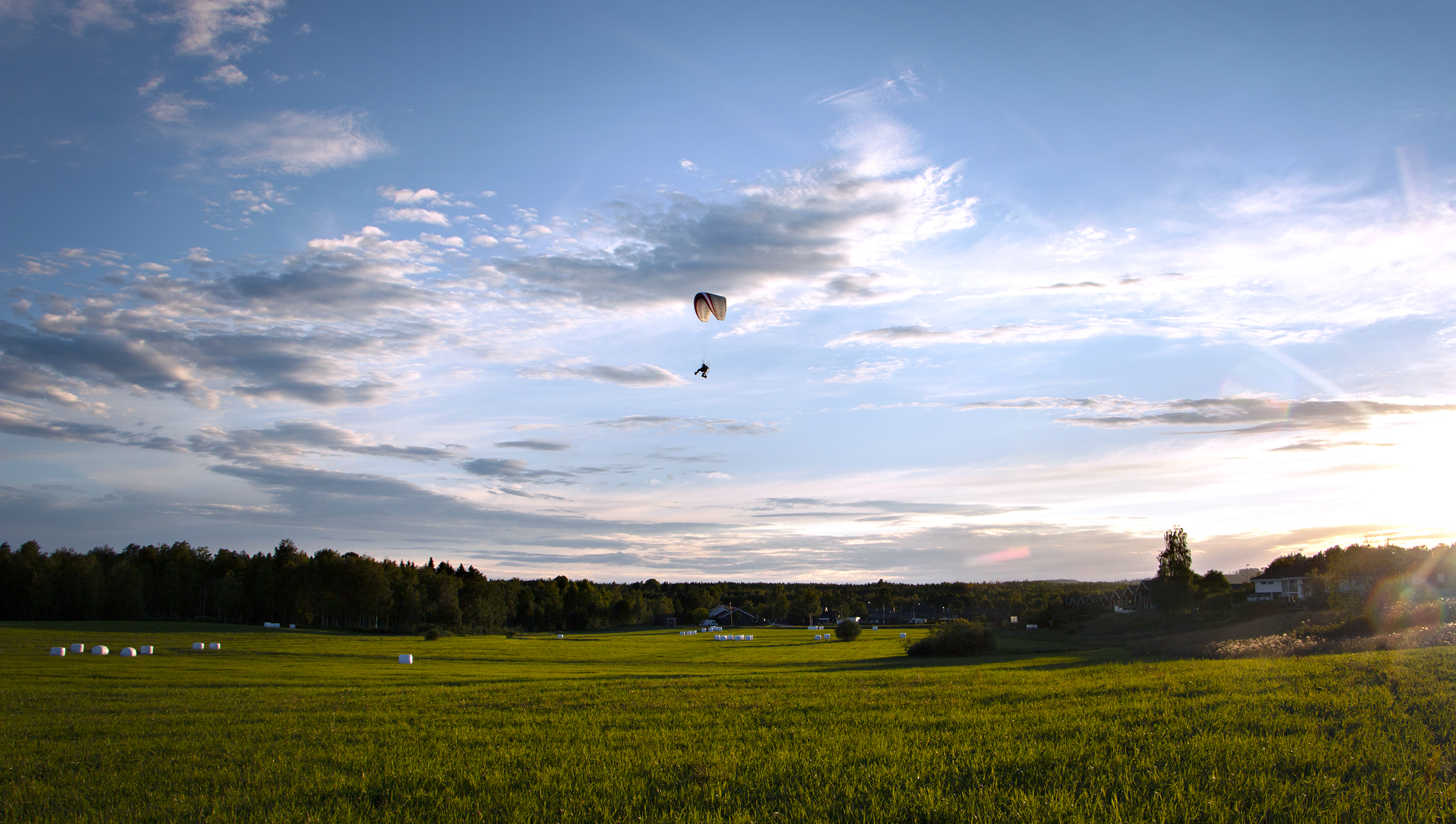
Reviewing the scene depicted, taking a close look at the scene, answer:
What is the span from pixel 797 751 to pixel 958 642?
53173 mm

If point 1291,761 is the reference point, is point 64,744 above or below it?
below

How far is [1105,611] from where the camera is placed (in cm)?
12294

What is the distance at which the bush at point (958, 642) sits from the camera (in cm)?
6019

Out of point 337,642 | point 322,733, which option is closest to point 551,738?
point 322,733

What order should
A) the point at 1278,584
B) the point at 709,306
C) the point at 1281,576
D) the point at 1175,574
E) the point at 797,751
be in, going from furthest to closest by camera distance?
the point at 1281,576, the point at 1278,584, the point at 1175,574, the point at 709,306, the point at 797,751

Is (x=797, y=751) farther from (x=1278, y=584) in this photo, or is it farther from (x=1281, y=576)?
(x=1281, y=576)

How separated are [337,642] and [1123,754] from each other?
309ft

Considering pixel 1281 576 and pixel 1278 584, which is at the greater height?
pixel 1281 576

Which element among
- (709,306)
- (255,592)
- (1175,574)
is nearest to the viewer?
(709,306)

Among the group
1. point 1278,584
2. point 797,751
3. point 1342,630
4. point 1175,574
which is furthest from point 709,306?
point 1278,584

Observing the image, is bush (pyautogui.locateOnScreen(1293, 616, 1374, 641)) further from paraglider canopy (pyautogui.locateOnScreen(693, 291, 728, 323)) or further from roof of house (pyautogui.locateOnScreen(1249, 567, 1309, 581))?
roof of house (pyautogui.locateOnScreen(1249, 567, 1309, 581))

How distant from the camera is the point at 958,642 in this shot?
199 feet

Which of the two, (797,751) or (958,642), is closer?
(797,751)

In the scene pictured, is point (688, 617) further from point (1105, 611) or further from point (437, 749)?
point (437, 749)
